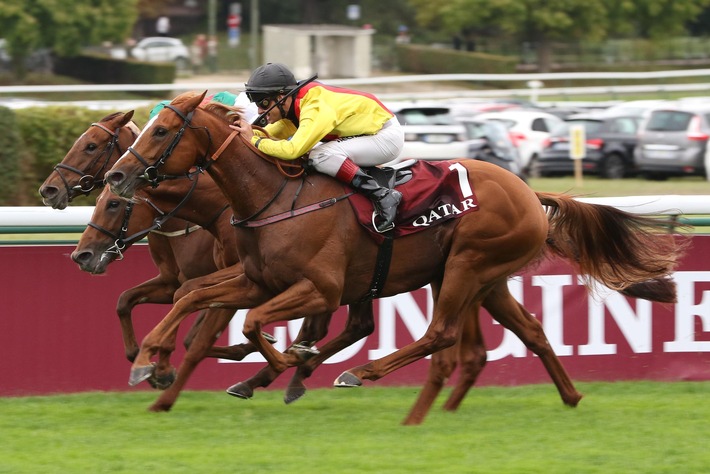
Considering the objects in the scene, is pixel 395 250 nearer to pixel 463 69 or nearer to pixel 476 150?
pixel 476 150

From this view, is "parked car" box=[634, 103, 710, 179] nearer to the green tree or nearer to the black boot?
the black boot

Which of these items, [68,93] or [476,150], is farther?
[68,93]

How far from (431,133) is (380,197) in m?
14.3

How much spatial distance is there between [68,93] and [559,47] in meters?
23.6

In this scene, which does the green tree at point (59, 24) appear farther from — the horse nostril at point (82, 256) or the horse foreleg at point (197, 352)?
the horse foreleg at point (197, 352)

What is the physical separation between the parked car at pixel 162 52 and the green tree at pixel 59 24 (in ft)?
14.0

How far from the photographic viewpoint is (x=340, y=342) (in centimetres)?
691

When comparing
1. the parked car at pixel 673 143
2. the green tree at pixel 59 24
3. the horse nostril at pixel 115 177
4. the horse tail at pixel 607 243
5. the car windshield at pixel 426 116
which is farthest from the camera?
the green tree at pixel 59 24

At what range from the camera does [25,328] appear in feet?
24.0

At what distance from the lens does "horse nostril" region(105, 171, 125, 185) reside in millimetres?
5711

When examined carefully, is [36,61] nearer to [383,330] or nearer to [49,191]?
[49,191]

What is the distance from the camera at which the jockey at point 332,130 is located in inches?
236

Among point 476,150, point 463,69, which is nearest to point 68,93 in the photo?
point 476,150

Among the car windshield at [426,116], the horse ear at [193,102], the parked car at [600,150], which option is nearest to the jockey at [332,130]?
the horse ear at [193,102]
